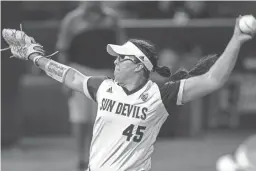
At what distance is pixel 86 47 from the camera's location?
910 cm

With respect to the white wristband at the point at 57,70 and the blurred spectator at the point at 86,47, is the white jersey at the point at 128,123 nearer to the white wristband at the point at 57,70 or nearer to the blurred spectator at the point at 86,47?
the white wristband at the point at 57,70

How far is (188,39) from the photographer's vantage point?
39.9 feet

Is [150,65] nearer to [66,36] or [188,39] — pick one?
[66,36]

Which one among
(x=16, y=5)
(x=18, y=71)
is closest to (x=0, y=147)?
(x=18, y=71)

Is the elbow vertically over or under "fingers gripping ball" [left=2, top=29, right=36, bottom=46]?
under

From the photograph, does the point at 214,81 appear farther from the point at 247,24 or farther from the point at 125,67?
the point at 125,67

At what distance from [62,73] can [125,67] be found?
0.49 m

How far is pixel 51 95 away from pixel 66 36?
3024 mm

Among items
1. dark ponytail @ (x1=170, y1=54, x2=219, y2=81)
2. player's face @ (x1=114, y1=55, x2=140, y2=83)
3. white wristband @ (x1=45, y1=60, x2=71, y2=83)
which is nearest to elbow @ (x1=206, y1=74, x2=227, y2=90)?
dark ponytail @ (x1=170, y1=54, x2=219, y2=81)

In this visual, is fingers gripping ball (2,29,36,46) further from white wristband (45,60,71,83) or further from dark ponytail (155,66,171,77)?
dark ponytail (155,66,171,77)

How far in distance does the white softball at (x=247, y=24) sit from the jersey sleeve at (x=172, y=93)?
0.63 metres

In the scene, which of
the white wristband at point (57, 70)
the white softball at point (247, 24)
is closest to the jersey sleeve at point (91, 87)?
the white wristband at point (57, 70)

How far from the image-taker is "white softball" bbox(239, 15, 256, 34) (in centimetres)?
481

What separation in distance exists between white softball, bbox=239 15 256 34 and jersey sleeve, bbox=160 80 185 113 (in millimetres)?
625
